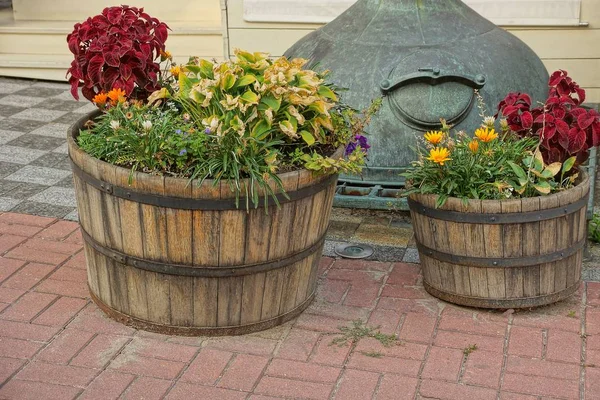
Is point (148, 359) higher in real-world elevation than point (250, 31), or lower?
lower

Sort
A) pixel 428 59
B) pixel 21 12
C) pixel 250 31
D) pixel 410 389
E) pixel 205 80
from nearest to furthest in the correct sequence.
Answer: pixel 410 389 < pixel 205 80 < pixel 428 59 < pixel 250 31 < pixel 21 12

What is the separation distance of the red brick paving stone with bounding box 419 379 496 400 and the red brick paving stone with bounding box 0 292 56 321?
1778 millimetres

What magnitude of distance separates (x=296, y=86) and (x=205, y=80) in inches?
15.1

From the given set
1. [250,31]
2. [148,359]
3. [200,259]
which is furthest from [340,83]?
[250,31]

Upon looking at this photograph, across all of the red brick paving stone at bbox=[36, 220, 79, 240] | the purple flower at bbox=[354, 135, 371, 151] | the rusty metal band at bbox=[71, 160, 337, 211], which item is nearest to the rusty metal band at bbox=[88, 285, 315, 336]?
the rusty metal band at bbox=[71, 160, 337, 211]

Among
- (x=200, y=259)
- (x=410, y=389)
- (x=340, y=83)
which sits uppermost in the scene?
(x=340, y=83)

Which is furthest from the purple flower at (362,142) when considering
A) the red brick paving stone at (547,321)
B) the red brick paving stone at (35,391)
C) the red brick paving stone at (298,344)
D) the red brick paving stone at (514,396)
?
the red brick paving stone at (35,391)

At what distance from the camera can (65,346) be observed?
394 cm

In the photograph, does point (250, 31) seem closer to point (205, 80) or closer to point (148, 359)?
point (205, 80)

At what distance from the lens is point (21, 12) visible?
29.9 ft

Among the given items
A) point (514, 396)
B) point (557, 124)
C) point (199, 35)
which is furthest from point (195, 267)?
point (199, 35)

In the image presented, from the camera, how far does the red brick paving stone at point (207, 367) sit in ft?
12.1

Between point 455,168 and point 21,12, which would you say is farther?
point 21,12

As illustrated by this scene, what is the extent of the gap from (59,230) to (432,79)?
7.15 feet
